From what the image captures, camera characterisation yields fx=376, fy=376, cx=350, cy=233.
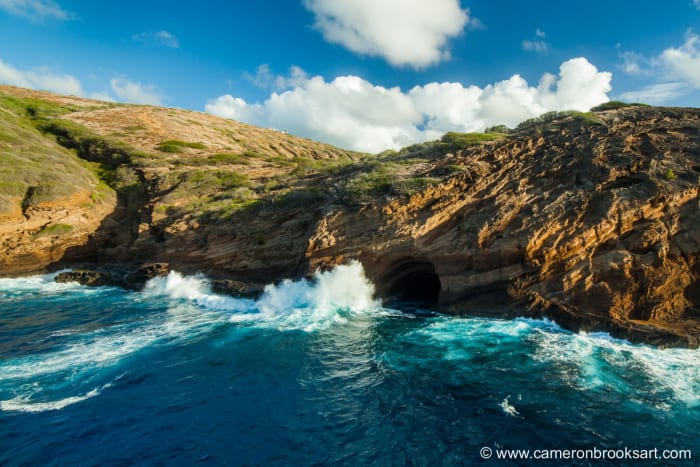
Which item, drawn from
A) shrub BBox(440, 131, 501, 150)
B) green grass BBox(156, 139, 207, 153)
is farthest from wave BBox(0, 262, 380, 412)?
green grass BBox(156, 139, 207, 153)

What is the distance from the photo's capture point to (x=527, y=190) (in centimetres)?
2345

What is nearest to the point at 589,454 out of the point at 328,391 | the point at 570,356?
the point at 570,356

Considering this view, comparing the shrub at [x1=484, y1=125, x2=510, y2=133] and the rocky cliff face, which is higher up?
the shrub at [x1=484, y1=125, x2=510, y2=133]

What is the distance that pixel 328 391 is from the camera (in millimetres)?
13766

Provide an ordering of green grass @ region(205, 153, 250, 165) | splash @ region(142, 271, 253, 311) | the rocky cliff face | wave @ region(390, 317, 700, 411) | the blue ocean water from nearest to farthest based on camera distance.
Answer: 1. the blue ocean water
2. wave @ region(390, 317, 700, 411)
3. the rocky cliff face
4. splash @ region(142, 271, 253, 311)
5. green grass @ region(205, 153, 250, 165)

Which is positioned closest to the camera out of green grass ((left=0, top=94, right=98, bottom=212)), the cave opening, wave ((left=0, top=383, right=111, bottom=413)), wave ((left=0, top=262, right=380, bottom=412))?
Answer: wave ((left=0, top=383, right=111, bottom=413))

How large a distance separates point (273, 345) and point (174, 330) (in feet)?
21.8

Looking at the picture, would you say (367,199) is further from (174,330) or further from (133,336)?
(133,336)

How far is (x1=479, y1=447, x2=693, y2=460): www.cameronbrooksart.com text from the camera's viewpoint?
32.9ft

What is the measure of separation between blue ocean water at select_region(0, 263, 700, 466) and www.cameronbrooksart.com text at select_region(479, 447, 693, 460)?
7.3 inches

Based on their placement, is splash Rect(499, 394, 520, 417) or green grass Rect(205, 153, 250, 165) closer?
splash Rect(499, 394, 520, 417)

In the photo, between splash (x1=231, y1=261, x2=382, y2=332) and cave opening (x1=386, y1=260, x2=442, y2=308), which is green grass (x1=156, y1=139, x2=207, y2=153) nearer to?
splash (x1=231, y1=261, x2=382, y2=332)

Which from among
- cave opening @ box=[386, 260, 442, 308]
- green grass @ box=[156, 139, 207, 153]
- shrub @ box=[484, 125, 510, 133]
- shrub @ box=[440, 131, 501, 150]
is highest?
green grass @ box=[156, 139, 207, 153]

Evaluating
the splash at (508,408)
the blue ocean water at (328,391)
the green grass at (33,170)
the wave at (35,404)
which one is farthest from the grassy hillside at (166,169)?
the wave at (35,404)
